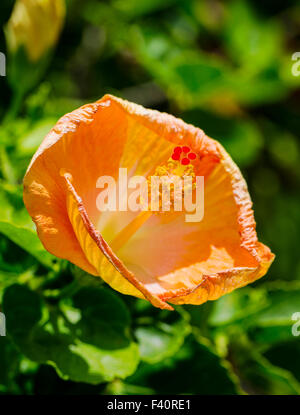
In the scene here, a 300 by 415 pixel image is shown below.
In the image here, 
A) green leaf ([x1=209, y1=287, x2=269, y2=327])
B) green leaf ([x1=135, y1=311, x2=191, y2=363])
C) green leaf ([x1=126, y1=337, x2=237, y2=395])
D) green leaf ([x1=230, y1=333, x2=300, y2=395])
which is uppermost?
green leaf ([x1=135, y1=311, x2=191, y2=363])

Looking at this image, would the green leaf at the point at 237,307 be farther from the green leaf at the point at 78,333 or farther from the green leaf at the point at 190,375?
the green leaf at the point at 78,333

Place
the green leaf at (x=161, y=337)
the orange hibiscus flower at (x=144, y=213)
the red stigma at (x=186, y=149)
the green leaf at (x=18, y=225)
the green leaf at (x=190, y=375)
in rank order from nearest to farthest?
the orange hibiscus flower at (x=144, y=213), the green leaf at (x=18, y=225), the red stigma at (x=186, y=149), the green leaf at (x=161, y=337), the green leaf at (x=190, y=375)

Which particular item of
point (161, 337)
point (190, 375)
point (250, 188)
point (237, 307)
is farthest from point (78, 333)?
point (250, 188)

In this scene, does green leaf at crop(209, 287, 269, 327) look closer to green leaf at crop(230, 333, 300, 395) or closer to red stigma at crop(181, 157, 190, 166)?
green leaf at crop(230, 333, 300, 395)

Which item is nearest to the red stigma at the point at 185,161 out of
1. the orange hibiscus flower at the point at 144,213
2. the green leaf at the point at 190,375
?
the orange hibiscus flower at the point at 144,213

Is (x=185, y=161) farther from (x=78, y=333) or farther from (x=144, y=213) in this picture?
(x=78, y=333)

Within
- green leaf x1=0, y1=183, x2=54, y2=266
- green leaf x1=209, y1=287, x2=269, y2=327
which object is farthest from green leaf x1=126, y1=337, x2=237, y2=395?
green leaf x1=0, y1=183, x2=54, y2=266
